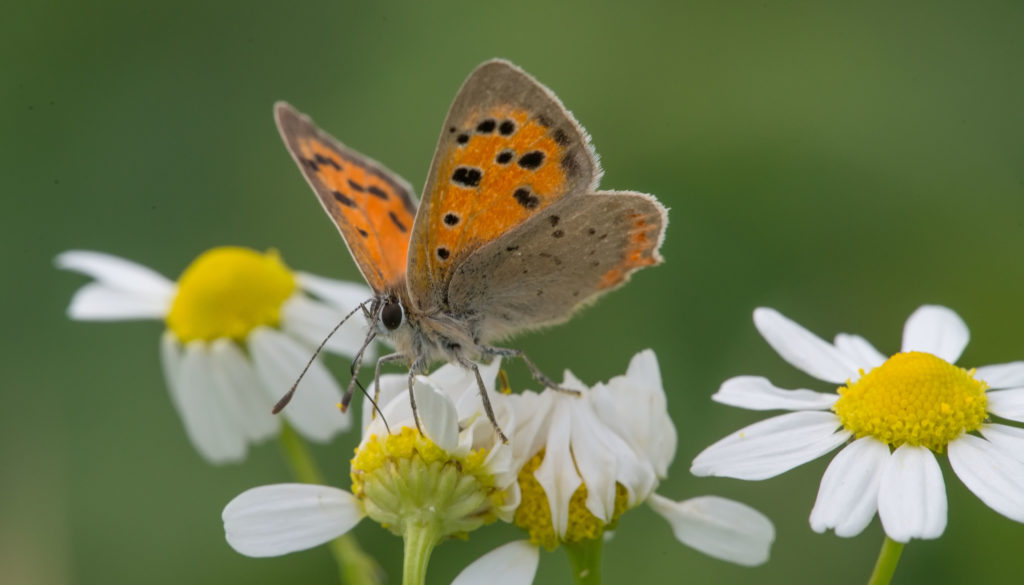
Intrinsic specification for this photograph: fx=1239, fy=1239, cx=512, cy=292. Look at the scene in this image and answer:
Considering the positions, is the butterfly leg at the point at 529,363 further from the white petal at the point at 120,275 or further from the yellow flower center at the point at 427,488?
the white petal at the point at 120,275

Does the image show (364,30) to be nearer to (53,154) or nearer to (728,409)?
(53,154)

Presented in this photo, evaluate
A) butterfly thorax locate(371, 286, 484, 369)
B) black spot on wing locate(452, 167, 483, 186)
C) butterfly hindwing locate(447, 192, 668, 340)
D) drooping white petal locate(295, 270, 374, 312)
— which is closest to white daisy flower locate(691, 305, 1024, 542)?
butterfly hindwing locate(447, 192, 668, 340)

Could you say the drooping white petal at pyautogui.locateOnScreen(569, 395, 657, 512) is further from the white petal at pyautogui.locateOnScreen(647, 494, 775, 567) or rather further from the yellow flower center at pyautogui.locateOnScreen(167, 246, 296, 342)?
the yellow flower center at pyautogui.locateOnScreen(167, 246, 296, 342)

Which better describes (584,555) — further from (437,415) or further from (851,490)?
(851,490)

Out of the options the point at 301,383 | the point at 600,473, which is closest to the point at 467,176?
the point at 600,473

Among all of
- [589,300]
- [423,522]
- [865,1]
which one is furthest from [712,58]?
[423,522]

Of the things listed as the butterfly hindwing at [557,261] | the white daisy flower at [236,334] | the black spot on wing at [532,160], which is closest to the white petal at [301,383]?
the white daisy flower at [236,334]
